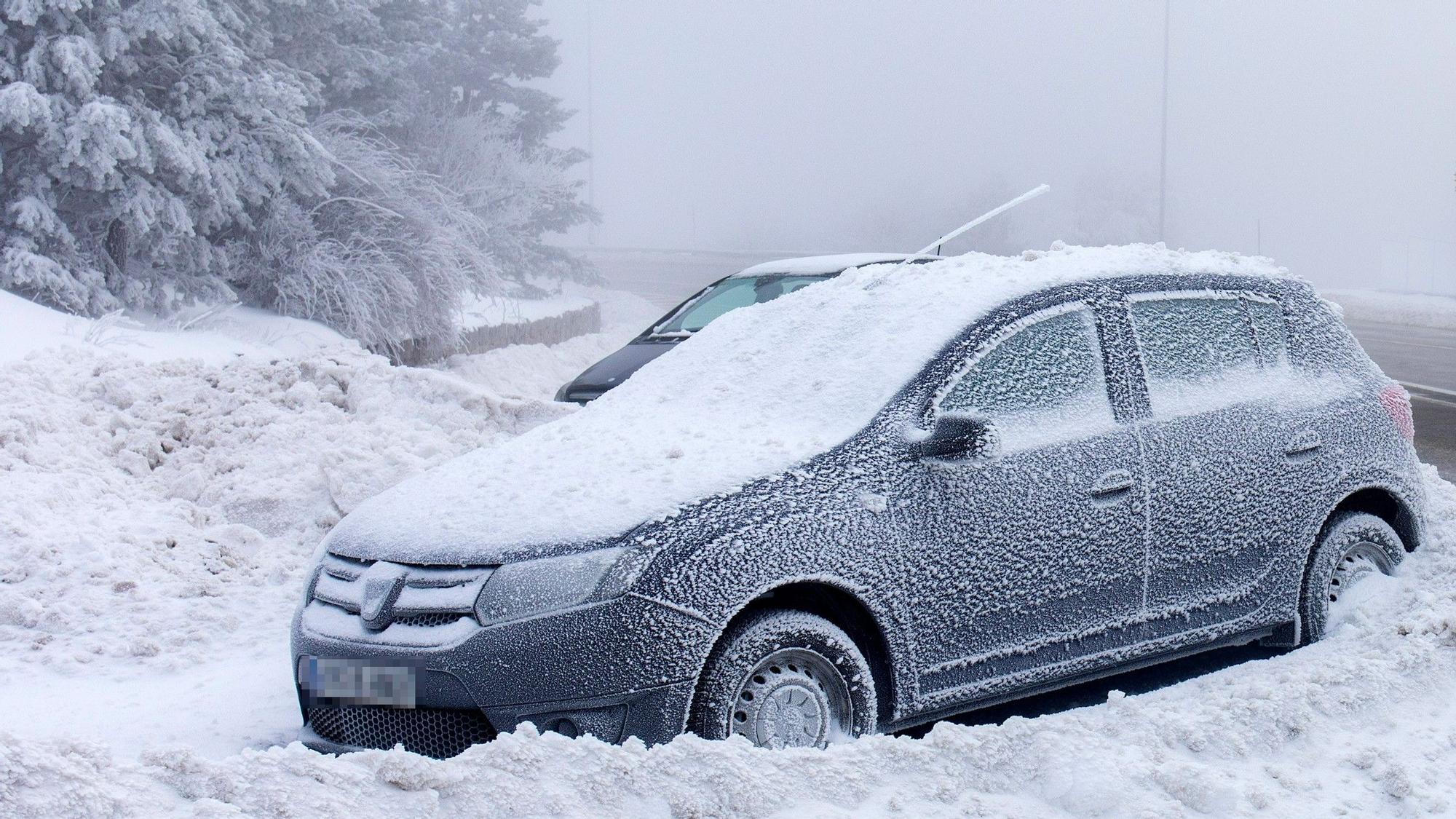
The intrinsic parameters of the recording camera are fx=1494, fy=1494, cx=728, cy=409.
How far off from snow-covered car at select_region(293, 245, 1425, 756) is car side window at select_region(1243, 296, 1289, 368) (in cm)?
1

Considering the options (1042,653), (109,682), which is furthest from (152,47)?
(1042,653)

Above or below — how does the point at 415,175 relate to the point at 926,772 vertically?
above

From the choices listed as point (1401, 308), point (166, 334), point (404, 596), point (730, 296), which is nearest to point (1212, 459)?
point (404, 596)

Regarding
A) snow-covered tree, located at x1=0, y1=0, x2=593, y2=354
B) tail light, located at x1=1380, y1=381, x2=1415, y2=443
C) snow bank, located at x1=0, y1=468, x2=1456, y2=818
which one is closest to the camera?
snow bank, located at x1=0, y1=468, x2=1456, y2=818

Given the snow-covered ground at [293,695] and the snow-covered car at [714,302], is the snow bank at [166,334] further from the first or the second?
the snow-covered car at [714,302]

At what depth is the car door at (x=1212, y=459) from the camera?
5.00m

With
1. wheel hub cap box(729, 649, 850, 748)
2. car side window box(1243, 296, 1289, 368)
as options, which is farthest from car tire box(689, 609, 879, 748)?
car side window box(1243, 296, 1289, 368)

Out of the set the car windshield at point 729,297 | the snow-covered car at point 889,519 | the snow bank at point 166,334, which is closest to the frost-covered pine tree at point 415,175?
the snow bank at point 166,334

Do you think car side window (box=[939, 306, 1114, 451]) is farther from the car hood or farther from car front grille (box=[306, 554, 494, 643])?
the car hood

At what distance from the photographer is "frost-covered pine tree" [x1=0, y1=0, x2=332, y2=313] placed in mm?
14266

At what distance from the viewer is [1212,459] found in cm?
512

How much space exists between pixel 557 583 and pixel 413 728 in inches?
22.8

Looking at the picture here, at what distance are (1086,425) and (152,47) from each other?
1348 cm

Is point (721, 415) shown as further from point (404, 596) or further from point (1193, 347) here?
point (1193, 347)
